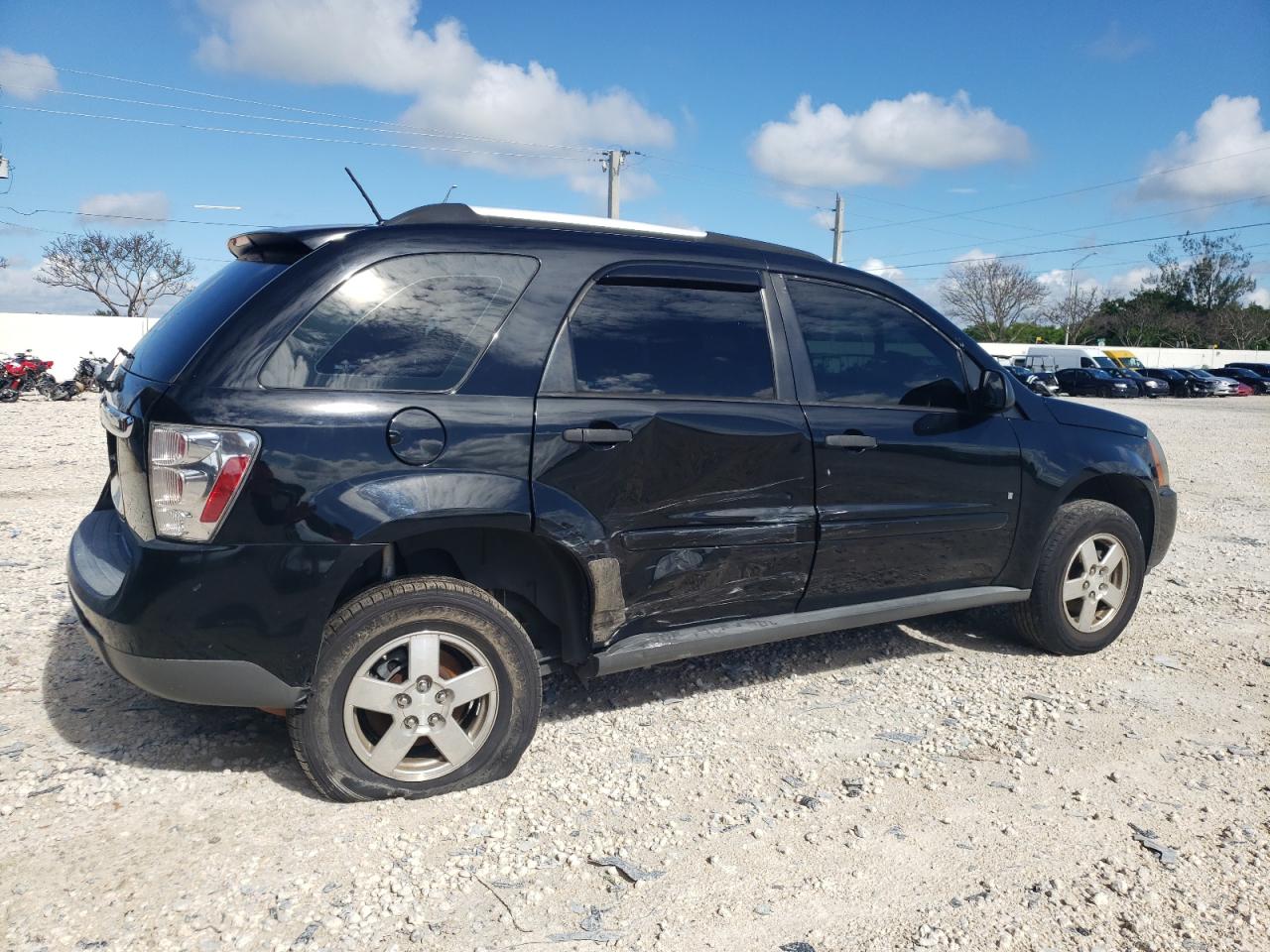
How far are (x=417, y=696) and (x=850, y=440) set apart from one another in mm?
1926

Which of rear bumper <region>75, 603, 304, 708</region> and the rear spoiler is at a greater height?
the rear spoiler

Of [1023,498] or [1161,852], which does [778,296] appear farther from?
[1161,852]

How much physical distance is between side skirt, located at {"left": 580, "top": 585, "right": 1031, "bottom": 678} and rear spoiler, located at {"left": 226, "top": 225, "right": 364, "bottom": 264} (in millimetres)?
1665

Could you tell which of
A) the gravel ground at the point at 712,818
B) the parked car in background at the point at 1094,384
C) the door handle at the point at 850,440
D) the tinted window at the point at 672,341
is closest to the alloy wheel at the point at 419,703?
the gravel ground at the point at 712,818

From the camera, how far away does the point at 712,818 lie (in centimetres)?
307

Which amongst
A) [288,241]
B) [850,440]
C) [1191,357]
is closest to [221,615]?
[288,241]

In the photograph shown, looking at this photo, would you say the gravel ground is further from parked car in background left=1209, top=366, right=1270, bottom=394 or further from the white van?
parked car in background left=1209, top=366, right=1270, bottom=394

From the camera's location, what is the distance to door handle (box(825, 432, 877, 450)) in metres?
3.75

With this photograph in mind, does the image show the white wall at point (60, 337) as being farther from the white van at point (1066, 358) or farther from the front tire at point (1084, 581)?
the white van at point (1066, 358)

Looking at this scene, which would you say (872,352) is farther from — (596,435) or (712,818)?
(712,818)

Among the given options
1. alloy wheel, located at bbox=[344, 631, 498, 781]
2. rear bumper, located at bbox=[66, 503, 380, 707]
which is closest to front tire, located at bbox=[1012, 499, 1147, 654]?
alloy wheel, located at bbox=[344, 631, 498, 781]

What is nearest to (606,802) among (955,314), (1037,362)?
(1037,362)

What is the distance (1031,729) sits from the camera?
3799mm

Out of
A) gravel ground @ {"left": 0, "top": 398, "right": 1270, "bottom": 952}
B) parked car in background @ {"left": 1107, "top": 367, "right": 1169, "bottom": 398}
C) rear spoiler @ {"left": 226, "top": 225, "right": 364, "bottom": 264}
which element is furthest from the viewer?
parked car in background @ {"left": 1107, "top": 367, "right": 1169, "bottom": 398}
